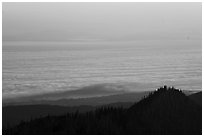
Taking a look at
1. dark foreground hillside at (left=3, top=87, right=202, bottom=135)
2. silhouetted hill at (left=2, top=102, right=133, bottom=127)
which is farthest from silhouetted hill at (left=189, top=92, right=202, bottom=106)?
silhouetted hill at (left=2, top=102, right=133, bottom=127)

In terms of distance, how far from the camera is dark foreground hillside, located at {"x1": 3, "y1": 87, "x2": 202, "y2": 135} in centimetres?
1112

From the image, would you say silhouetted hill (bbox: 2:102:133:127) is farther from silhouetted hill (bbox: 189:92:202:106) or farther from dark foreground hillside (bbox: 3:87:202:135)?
dark foreground hillside (bbox: 3:87:202:135)

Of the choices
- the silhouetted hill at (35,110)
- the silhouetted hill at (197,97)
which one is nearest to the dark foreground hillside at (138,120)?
the silhouetted hill at (197,97)

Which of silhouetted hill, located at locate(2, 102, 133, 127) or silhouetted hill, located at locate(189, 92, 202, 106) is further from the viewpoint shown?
silhouetted hill, located at locate(2, 102, 133, 127)

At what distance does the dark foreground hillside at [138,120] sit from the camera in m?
11.1

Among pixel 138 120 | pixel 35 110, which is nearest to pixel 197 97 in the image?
pixel 138 120

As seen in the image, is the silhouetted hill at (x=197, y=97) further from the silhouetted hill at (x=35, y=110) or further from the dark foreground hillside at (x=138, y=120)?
the silhouetted hill at (x=35, y=110)

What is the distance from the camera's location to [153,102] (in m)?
12.5

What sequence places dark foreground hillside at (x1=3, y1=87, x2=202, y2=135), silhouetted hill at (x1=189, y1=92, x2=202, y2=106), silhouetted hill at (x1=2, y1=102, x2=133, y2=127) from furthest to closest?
silhouetted hill at (x1=2, y1=102, x2=133, y2=127) < silhouetted hill at (x1=189, y1=92, x2=202, y2=106) < dark foreground hillside at (x1=3, y1=87, x2=202, y2=135)

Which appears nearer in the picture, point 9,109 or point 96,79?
point 9,109

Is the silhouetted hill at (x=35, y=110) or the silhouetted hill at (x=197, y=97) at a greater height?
the silhouetted hill at (x=197, y=97)

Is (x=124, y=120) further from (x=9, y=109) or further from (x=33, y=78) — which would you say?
(x=33, y=78)

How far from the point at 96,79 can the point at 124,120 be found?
35.8 feet

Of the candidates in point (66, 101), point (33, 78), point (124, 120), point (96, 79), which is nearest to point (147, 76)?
point (96, 79)
